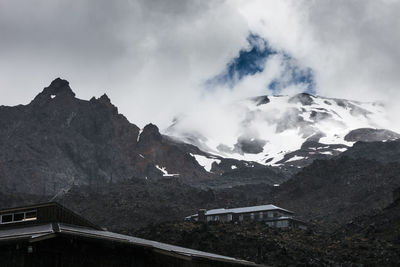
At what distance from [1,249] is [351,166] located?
17278 cm

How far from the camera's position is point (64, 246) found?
1110 inches

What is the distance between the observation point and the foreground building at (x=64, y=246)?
27219mm

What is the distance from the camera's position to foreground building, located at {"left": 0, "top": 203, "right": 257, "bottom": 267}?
89.3 feet

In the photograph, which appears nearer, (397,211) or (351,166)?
(397,211)

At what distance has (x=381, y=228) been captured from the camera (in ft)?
310

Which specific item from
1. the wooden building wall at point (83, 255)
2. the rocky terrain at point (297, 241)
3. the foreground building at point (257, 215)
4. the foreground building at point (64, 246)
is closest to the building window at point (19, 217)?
the foreground building at point (64, 246)

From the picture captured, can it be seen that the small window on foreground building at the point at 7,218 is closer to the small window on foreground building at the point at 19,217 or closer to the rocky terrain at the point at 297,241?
the small window on foreground building at the point at 19,217

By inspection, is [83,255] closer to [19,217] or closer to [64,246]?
[64,246]

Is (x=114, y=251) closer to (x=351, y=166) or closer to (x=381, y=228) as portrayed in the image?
(x=381, y=228)

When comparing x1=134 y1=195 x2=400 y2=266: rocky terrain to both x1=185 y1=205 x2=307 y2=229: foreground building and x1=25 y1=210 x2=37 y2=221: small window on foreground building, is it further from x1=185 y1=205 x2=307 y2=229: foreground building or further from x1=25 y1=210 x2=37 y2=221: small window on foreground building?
x1=25 y1=210 x2=37 y2=221: small window on foreground building

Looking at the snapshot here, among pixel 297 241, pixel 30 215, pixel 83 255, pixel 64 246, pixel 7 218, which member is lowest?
pixel 297 241

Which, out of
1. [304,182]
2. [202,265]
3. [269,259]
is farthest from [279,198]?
[202,265]

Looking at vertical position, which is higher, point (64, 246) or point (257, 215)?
point (257, 215)

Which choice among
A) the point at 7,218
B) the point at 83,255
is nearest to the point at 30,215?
the point at 7,218
